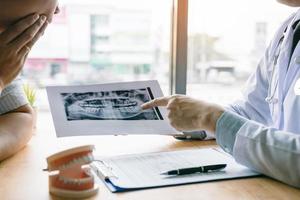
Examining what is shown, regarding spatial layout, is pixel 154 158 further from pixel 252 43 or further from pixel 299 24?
pixel 252 43

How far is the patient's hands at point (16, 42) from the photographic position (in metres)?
1.09

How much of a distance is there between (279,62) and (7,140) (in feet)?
2.87

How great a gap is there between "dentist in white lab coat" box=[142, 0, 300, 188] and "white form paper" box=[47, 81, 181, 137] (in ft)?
0.15

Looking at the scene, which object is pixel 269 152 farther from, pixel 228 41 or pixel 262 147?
pixel 228 41

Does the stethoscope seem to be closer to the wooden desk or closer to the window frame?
the wooden desk

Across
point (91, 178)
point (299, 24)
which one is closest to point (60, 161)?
point (91, 178)

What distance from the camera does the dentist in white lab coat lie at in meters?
1.01

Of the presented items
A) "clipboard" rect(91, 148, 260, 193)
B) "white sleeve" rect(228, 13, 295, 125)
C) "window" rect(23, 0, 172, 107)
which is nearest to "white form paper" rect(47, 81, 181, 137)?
"clipboard" rect(91, 148, 260, 193)

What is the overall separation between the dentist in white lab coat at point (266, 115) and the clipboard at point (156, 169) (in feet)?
0.19

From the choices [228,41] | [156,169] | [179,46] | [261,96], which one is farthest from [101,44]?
[156,169]

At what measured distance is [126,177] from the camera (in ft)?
3.31

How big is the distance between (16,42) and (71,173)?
0.41 m

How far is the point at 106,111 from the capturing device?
1326 millimetres

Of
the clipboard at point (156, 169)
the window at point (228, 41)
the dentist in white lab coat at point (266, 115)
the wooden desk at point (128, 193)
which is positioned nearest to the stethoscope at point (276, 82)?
the dentist in white lab coat at point (266, 115)
